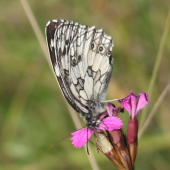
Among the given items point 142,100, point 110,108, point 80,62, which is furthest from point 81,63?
point 142,100

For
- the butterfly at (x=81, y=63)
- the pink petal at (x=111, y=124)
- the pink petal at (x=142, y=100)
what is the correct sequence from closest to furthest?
the pink petal at (x=111, y=124)
the pink petal at (x=142, y=100)
the butterfly at (x=81, y=63)

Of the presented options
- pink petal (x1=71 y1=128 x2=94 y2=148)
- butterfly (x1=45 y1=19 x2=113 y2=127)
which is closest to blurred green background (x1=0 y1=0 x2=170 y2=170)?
butterfly (x1=45 y1=19 x2=113 y2=127)

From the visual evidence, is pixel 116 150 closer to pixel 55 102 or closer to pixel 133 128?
pixel 133 128

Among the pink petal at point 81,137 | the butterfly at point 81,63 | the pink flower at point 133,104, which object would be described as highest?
the butterfly at point 81,63

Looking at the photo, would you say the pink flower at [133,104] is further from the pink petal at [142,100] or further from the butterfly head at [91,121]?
the butterfly head at [91,121]

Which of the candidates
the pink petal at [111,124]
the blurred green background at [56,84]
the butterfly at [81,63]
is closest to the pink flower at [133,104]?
the pink petal at [111,124]

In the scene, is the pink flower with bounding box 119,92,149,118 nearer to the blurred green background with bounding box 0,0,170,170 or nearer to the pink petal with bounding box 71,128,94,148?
the pink petal with bounding box 71,128,94,148

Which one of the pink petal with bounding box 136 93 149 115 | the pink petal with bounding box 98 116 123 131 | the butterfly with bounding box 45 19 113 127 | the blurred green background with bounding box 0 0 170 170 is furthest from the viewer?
the blurred green background with bounding box 0 0 170 170
